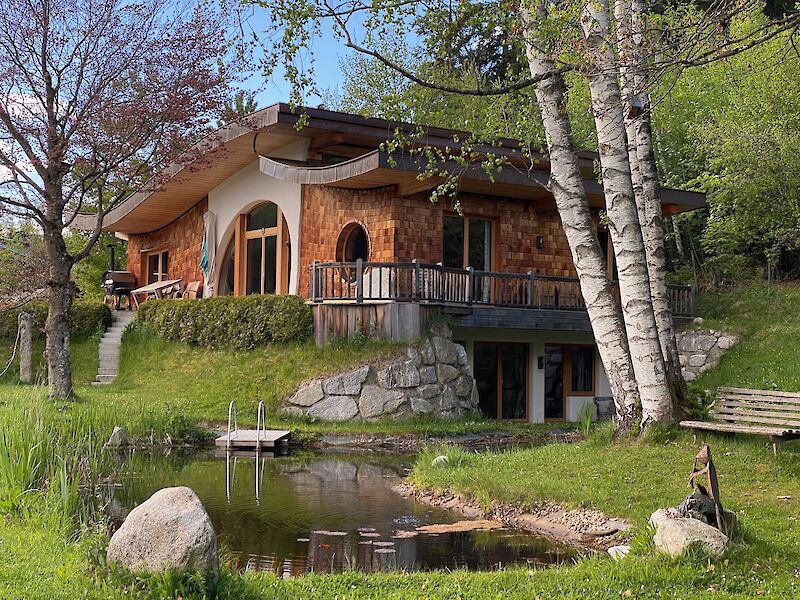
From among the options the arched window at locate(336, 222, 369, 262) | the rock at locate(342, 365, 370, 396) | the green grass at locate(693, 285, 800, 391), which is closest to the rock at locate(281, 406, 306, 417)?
the rock at locate(342, 365, 370, 396)

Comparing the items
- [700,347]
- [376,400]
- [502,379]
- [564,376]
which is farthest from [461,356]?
[700,347]

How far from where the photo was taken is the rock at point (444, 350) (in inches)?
679

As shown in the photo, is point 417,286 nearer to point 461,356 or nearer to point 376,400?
point 461,356

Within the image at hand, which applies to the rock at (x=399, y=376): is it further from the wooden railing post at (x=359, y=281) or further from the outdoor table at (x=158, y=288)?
the outdoor table at (x=158, y=288)

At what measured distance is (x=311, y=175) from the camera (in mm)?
18375

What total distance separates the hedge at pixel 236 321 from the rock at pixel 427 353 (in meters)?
2.47

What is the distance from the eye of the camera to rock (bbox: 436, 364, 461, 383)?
17.2 meters

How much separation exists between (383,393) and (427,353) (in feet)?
3.84

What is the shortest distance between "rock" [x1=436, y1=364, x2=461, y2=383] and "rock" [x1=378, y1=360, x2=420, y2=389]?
0.56m

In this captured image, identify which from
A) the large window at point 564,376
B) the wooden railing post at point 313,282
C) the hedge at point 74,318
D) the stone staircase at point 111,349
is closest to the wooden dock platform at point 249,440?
the wooden railing post at point 313,282

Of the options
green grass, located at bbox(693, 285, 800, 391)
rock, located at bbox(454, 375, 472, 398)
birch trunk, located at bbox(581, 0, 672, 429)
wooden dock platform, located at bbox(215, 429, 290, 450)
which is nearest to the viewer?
birch trunk, located at bbox(581, 0, 672, 429)

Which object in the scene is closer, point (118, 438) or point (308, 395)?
point (118, 438)

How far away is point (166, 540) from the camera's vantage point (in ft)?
17.2

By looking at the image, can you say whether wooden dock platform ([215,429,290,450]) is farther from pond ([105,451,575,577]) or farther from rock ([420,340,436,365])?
rock ([420,340,436,365])
